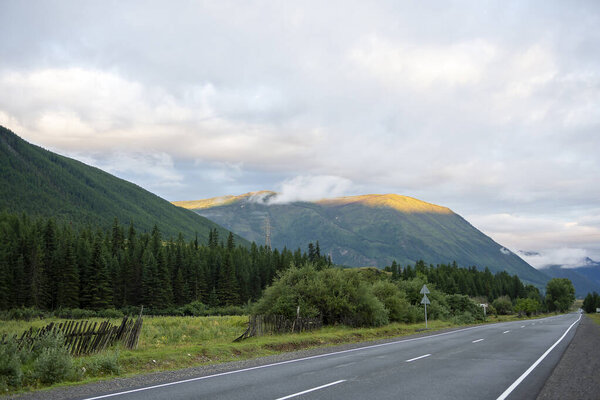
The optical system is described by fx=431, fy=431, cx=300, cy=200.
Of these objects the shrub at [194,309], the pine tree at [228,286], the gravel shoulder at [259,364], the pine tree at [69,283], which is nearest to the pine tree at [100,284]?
the pine tree at [69,283]

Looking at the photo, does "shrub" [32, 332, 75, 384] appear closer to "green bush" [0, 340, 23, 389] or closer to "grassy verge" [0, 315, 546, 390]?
"grassy verge" [0, 315, 546, 390]

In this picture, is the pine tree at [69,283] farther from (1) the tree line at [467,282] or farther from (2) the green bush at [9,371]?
(1) the tree line at [467,282]

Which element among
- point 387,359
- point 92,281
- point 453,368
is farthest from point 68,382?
point 92,281

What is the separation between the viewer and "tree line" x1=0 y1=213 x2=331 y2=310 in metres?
83.8

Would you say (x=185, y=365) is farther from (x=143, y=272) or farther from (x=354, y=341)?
(x=143, y=272)

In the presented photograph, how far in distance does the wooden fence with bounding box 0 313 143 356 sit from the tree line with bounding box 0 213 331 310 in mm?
75205

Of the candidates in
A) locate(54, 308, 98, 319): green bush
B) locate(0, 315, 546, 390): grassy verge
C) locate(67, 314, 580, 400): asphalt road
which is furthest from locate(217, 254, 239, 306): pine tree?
locate(67, 314, 580, 400): asphalt road

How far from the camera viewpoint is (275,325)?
27.0m

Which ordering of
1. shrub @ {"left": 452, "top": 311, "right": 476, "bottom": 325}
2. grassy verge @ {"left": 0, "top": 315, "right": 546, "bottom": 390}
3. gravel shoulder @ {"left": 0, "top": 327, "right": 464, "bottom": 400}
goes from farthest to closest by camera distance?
shrub @ {"left": 452, "top": 311, "right": 476, "bottom": 325}, grassy verge @ {"left": 0, "top": 315, "right": 546, "bottom": 390}, gravel shoulder @ {"left": 0, "top": 327, "right": 464, "bottom": 400}

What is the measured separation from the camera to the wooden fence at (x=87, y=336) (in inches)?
596

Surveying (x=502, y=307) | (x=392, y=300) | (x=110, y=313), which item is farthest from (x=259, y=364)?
(x=502, y=307)

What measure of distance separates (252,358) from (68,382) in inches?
312

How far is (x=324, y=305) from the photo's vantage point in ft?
107

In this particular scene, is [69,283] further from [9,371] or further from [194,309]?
[9,371]
